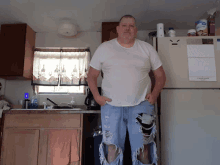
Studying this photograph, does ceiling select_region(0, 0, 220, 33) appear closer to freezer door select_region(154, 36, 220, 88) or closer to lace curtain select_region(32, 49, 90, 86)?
lace curtain select_region(32, 49, 90, 86)

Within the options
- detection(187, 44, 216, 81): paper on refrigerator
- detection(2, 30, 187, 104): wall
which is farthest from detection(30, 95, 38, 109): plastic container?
detection(187, 44, 216, 81): paper on refrigerator

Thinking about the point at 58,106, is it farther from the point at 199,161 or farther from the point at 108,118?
the point at 199,161

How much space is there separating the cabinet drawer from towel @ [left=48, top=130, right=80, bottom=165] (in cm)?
7

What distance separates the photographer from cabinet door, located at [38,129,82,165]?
5.73ft

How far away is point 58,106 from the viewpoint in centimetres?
236

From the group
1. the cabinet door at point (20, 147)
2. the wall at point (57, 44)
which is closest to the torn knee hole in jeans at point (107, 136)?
the cabinet door at point (20, 147)

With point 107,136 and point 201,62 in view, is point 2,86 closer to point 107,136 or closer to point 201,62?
point 107,136

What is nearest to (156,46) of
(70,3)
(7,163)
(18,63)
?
(70,3)

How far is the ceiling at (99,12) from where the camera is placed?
6.62ft

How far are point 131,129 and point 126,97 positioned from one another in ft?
0.72

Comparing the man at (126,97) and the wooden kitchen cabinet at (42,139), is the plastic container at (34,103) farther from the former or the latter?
the man at (126,97)

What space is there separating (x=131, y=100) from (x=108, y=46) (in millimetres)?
456

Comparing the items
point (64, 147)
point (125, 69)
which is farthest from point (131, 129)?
point (64, 147)

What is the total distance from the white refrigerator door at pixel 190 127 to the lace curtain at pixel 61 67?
135 cm
